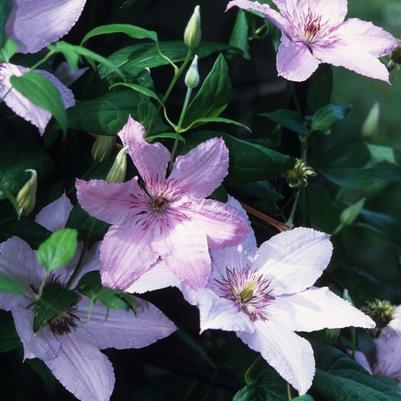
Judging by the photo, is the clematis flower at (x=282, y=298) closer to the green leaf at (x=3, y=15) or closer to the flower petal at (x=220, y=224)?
the flower petal at (x=220, y=224)

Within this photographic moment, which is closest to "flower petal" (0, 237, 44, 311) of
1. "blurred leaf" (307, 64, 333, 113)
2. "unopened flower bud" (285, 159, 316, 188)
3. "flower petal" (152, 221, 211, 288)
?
"flower petal" (152, 221, 211, 288)

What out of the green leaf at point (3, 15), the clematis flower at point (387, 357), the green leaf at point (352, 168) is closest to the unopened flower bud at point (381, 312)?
the clematis flower at point (387, 357)

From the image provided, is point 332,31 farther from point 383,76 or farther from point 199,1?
point 199,1

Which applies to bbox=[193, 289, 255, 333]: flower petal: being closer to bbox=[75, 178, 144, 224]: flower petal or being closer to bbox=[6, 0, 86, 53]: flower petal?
bbox=[75, 178, 144, 224]: flower petal

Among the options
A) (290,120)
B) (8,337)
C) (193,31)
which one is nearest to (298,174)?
(290,120)

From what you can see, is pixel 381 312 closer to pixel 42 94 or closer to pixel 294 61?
pixel 294 61
